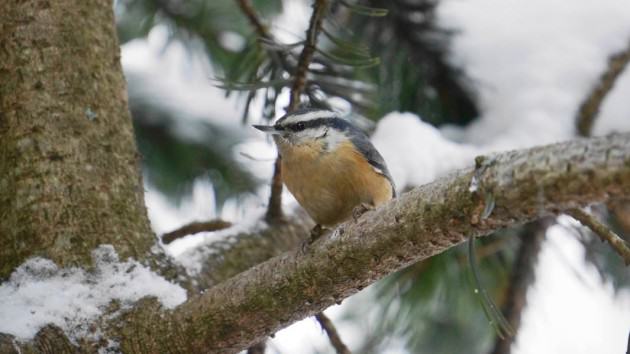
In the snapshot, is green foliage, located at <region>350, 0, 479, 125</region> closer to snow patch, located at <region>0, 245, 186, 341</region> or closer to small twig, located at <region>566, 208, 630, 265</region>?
snow patch, located at <region>0, 245, 186, 341</region>

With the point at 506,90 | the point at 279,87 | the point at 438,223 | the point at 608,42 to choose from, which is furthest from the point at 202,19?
the point at 438,223

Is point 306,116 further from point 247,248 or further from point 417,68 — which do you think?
point 417,68

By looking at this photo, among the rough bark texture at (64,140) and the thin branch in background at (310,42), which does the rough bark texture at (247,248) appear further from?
the thin branch in background at (310,42)

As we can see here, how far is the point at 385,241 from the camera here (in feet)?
4.76

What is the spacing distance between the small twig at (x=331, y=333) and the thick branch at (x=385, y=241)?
0.30m

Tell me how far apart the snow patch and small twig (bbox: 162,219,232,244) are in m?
0.40

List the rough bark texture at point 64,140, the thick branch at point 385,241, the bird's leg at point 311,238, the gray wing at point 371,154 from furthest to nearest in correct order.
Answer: the gray wing at point 371,154 → the rough bark texture at point 64,140 → the bird's leg at point 311,238 → the thick branch at point 385,241

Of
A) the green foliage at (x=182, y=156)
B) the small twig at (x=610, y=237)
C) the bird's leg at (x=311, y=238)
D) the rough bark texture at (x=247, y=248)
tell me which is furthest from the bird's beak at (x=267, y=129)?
the small twig at (x=610, y=237)

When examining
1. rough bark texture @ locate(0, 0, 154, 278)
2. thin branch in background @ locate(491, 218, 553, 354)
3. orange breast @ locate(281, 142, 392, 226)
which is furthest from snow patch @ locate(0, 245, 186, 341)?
thin branch in background @ locate(491, 218, 553, 354)

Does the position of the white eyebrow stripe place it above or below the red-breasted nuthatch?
above

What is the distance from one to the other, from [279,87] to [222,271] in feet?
1.88

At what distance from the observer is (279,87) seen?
2.51 m

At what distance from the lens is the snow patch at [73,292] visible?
1764 millimetres

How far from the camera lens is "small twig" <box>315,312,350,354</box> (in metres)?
2.04
